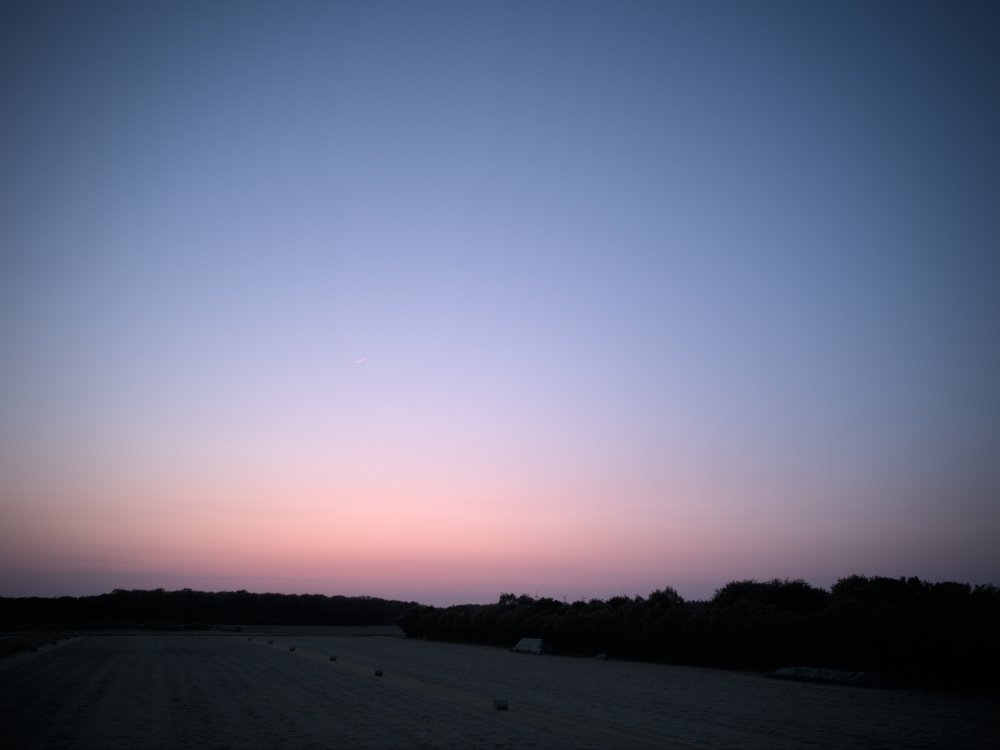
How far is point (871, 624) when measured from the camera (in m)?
26.6

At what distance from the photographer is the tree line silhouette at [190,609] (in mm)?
110750

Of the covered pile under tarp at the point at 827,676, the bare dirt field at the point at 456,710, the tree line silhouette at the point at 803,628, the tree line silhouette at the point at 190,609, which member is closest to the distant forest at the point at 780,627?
the tree line silhouette at the point at 803,628

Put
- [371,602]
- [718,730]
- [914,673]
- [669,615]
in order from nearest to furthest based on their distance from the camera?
[718,730] < [914,673] < [669,615] < [371,602]

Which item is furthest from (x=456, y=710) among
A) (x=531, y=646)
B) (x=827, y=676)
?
(x=531, y=646)

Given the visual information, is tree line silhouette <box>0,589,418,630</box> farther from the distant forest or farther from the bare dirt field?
the bare dirt field

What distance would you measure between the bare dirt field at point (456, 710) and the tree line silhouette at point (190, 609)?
86.4 metres

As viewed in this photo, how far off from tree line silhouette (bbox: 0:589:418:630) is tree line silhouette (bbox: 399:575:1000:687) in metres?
69.2

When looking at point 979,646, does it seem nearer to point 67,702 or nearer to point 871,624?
point 871,624

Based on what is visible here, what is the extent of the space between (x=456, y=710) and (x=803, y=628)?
57.4 ft

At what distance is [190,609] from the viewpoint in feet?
378

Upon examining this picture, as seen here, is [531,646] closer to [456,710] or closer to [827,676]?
[827,676]

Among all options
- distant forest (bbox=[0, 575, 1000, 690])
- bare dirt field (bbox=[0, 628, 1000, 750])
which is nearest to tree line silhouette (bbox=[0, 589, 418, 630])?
distant forest (bbox=[0, 575, 1000, 690])

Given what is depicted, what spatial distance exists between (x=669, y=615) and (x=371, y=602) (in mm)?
112121

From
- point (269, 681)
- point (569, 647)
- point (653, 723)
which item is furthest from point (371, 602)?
point (653, 723)
